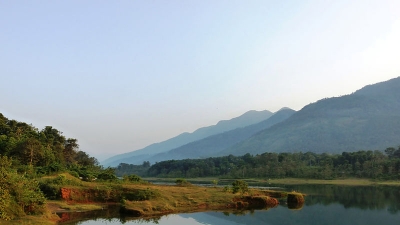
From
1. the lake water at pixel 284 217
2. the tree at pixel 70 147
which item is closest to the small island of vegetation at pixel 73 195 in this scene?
the lake water at pixel 284 217

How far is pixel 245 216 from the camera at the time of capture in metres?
29.5

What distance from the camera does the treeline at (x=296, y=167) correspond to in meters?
75.5

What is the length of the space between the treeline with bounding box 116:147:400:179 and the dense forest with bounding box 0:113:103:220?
48986mm

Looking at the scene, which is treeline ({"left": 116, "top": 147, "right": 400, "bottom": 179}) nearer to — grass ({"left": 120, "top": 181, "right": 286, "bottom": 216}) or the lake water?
the lake water

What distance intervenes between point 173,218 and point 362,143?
15146 cm

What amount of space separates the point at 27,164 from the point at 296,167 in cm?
6576

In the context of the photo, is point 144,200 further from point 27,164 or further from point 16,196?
point 27,164

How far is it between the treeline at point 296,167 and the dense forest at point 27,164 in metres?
49.0

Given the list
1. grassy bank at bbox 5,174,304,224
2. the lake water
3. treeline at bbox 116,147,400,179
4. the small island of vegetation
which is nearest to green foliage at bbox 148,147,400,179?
treeline at bbox 116,147,400,179

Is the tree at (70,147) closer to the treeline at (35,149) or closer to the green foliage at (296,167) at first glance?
the treeline at (35,149)

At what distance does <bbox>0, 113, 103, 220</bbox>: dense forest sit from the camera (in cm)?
2167

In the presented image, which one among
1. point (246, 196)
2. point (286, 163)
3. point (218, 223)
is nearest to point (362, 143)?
point (286, 163)

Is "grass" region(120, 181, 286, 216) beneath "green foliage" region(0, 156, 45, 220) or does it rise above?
beneath

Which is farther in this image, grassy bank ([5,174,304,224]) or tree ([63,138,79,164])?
tree ([63,138,79,164])
